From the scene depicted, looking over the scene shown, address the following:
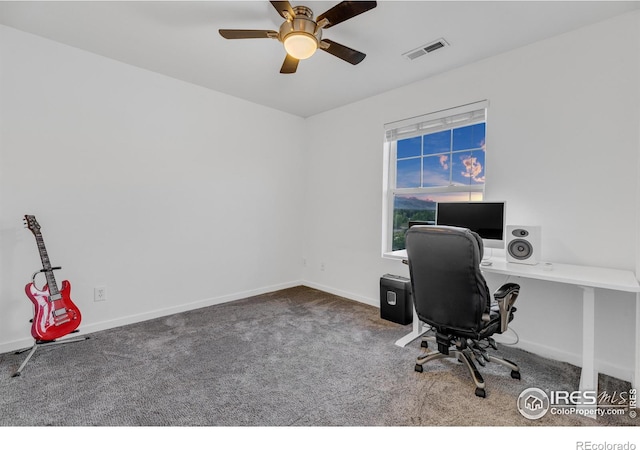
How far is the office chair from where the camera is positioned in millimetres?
1794

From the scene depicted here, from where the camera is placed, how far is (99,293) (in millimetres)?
2801

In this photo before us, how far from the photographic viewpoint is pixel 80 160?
2693mm

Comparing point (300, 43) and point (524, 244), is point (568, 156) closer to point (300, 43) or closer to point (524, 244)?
point (524, 244)

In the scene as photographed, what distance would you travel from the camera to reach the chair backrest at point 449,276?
1784 millimetres

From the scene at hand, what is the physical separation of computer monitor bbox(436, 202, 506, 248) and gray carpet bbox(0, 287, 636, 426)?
3.22 feet

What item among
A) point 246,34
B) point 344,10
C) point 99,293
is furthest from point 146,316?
point 344,10

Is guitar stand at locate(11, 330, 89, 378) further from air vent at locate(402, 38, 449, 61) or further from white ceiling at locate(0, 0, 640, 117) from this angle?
air vent at locate(402, 38, 449, 61)

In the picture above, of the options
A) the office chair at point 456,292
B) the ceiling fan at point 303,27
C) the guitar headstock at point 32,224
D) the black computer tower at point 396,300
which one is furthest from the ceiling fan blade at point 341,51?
the guitar headstock at point 32,224

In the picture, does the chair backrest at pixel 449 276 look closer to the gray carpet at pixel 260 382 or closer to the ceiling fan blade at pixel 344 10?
the gray carpet at pixel 260 382

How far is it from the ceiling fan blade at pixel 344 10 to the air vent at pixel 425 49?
1003mm

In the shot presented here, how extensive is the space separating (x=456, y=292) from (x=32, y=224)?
3228mm

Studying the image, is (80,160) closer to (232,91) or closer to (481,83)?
(232,91)

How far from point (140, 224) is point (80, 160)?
766mm
